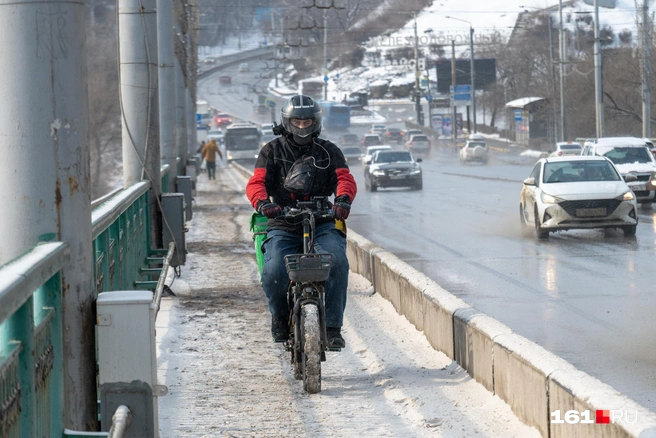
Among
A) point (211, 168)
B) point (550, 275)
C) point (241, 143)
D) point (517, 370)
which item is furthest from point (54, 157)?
point (241, 143)

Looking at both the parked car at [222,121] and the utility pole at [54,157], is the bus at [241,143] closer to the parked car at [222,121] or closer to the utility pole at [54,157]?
the parked car at [222,121]

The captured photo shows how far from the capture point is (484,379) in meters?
7.07

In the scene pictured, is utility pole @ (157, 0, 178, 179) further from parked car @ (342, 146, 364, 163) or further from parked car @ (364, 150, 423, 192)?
parked car @ (342, 146, 364, 163)

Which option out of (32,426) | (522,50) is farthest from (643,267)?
(522,50)

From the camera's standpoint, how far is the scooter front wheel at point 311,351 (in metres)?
7.18

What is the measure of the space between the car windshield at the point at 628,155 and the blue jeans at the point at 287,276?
22.6 meters

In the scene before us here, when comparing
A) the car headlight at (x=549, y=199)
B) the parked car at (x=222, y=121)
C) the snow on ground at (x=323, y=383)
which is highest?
the parked car at (x=222, y=121)

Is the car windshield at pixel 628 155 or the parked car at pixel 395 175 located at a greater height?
the car windshield at pixel 628 155

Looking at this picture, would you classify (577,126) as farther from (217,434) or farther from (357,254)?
(217,434)

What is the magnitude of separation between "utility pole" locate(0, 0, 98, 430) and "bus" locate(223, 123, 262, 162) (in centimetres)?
7536

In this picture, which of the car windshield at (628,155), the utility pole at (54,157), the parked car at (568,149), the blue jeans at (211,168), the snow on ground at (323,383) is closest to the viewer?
the utility pole at (54,157)

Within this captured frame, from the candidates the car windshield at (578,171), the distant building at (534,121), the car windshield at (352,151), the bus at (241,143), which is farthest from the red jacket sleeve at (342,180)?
the distant building at (534,121)

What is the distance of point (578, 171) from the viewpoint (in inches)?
828

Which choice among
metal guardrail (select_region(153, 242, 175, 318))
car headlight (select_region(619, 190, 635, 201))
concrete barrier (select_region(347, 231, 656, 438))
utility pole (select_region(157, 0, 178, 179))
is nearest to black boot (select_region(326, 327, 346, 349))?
concrete barrier (select_region(347, 231, 656, 438))
